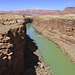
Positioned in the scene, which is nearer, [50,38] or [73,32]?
[73,32]

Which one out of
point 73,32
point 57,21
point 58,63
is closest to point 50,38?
point 57,21

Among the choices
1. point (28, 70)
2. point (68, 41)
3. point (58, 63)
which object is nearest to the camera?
point (28, 70)

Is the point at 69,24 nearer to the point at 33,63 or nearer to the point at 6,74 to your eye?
the point at 33,63

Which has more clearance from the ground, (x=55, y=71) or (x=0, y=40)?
(x=0, y=40)

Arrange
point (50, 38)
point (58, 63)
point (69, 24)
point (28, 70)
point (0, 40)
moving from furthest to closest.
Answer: point (50, 38), point (69, 24), point (58, 63), point (28, 70), point (0, 40)

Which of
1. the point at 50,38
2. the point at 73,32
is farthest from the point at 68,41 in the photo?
the point at 50,38

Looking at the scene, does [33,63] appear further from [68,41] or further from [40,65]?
[68,41]

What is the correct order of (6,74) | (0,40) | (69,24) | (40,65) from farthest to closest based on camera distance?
(69,24), (40,65), (0,40), (6,74)

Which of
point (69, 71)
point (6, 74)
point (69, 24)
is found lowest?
point (69, 71)

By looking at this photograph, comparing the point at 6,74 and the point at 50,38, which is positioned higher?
the point at 6,74
